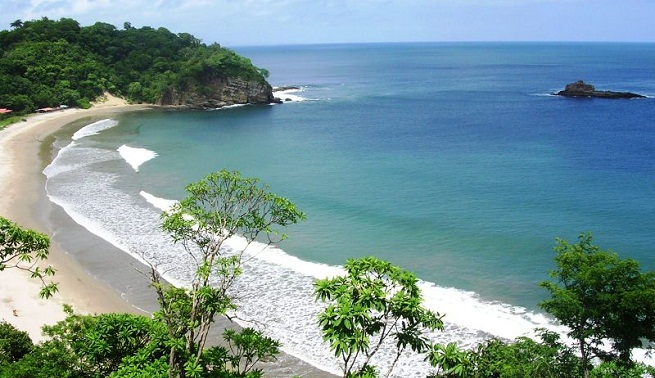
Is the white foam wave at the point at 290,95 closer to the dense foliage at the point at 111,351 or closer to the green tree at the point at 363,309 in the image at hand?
the dense foliage at the point at 111,351

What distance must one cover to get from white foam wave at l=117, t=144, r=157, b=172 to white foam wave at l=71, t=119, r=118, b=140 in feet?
30.9

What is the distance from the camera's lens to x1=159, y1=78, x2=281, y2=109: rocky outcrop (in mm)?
89000

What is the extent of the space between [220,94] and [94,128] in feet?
88.3

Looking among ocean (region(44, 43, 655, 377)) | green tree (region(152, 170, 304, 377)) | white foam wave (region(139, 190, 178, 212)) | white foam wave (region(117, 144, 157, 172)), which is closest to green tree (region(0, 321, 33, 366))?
green tree (region(152, 170, 304, 377))

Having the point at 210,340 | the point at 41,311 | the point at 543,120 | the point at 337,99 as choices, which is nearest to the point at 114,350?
the point at 210,340

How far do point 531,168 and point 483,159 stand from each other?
4.80 meters

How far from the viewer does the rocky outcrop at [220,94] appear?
89.0 m

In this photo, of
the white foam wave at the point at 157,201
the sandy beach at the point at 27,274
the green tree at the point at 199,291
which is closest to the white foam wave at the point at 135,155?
the sandy beach at the point at 27,274

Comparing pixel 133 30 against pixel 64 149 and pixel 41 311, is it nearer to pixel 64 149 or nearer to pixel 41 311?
pixel 64 149

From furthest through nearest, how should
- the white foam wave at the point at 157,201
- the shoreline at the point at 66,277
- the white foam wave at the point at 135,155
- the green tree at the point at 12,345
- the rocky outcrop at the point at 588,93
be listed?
the rocky outcrop at the point at 588,93
the white foam wave at the point at 135,155
the white foam wave at the point at 157,201
the shoreline at the point at 66,277
the green tree at the point at 12,345

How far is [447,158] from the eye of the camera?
49.4 metres

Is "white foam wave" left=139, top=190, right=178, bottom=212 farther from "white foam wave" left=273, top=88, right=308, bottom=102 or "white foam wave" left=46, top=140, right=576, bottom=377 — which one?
"white foam wave" left=273, top=88, right=308, bottom=102

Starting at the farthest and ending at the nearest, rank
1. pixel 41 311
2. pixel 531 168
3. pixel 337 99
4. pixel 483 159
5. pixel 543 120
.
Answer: pixel 337 99 → pixel 543 120 → pixel 483 159 → pixel 531 168 → pixel 41 311

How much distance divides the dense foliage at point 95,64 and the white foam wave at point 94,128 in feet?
39.6
